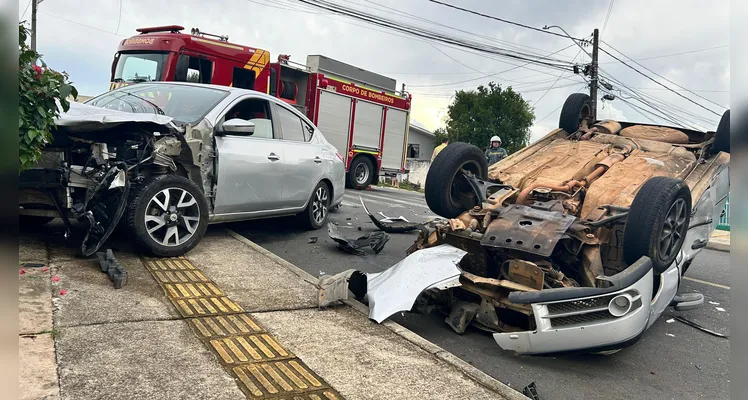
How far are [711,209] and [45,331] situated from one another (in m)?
5.68

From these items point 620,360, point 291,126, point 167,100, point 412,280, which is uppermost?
point 167,100

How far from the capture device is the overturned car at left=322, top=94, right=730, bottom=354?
360cm

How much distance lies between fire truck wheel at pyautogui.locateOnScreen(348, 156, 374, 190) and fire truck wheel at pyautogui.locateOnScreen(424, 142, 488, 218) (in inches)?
400

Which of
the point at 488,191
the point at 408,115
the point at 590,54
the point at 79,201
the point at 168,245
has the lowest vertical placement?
the point at 168,245

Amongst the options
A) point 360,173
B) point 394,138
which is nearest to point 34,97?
point 360,173

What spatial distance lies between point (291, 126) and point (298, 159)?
43 cm

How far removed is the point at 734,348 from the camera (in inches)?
31.2

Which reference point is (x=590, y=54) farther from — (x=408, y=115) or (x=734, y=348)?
(x=734, y=348)

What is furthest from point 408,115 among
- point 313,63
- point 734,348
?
point 734,348

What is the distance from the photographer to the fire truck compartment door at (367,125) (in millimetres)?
15462

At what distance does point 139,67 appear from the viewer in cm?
1084

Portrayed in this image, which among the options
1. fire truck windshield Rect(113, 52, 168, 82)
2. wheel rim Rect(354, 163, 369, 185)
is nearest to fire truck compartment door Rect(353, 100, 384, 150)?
wheel rim Rect(354, 163, 369, 185)

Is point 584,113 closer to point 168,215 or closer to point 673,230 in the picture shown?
point 673,230

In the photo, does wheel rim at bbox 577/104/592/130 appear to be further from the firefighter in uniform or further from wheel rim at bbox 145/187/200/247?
wheel rim at bbox 145/187/200/247
